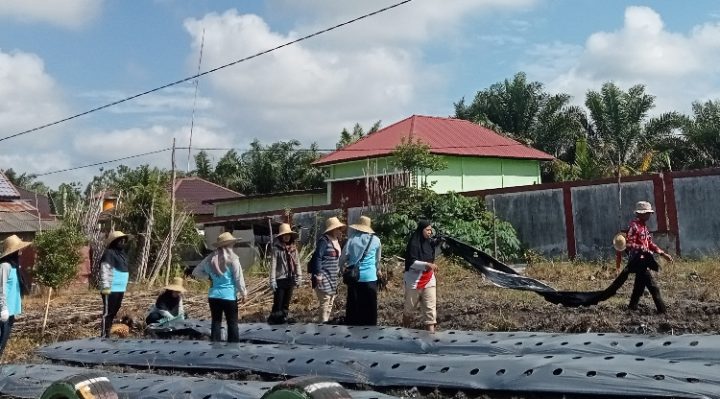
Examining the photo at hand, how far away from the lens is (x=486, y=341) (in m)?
7.40

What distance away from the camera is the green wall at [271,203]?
27.2 metres

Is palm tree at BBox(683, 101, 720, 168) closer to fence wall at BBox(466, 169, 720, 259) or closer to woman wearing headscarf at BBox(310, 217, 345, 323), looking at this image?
fence wall at BBox(466, 169, 720, 259)

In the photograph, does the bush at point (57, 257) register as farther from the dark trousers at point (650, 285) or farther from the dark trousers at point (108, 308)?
the dark trousers at point (650, 285)

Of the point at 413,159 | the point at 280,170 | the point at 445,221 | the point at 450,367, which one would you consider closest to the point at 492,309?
the point at 450,367

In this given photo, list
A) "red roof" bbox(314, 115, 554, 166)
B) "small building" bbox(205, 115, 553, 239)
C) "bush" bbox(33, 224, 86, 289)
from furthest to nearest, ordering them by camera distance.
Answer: "red roof" bbox(314, 115, 554, 166) → "small building" bbox(205, 115, 553, 239) → "bush" bbox(33, 224, 86, 289)

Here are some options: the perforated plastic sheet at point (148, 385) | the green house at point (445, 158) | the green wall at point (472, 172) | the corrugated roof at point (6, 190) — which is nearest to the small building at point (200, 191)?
the green house at point (445, 158)

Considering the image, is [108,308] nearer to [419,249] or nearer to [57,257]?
[419,249]

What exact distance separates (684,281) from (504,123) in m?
19.3

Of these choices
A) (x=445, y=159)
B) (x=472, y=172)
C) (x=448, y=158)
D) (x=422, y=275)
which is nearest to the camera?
(x=422, y=275)

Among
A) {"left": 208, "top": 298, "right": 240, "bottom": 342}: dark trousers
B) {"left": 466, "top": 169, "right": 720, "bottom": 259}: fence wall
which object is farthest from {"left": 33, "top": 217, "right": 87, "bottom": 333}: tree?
{"left": 466, "top": 169, "right": 720, "bottom": 259}: fence wall

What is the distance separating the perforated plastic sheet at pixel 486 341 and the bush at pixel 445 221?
7.41 m

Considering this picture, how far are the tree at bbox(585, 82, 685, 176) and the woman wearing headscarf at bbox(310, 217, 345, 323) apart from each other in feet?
60.5

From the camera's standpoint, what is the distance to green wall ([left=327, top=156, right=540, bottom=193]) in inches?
950

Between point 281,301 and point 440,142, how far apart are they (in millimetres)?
15259
